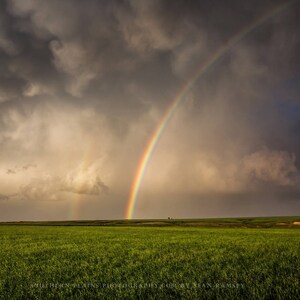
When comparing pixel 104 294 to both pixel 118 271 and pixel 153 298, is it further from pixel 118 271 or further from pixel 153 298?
pixel 118 271

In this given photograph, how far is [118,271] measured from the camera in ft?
40.5

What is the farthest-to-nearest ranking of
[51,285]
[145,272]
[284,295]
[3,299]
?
[145,272] < [51,285] < [3,299] < [284,295]

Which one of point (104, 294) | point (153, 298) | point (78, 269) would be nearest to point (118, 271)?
point (78, 269)

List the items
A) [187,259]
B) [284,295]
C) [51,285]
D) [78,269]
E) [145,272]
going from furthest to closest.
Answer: [187,259] < [78,269] < [145,272] < [51,285] < [284,295]

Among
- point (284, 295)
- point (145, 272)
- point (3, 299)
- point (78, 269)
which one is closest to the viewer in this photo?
point (284, 295)

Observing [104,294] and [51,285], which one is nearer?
[104,294]

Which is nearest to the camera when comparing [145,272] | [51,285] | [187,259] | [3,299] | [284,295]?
[284,295]

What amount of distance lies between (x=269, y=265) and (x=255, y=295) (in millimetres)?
6475

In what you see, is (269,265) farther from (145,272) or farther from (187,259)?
(145,272)

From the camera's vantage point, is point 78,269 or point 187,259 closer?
point 78,269

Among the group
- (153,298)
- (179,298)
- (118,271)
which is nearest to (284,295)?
(179,298)

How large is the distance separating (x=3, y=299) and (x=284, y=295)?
8.58 m

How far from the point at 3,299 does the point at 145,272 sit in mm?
5694

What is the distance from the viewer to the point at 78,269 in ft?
44.1
